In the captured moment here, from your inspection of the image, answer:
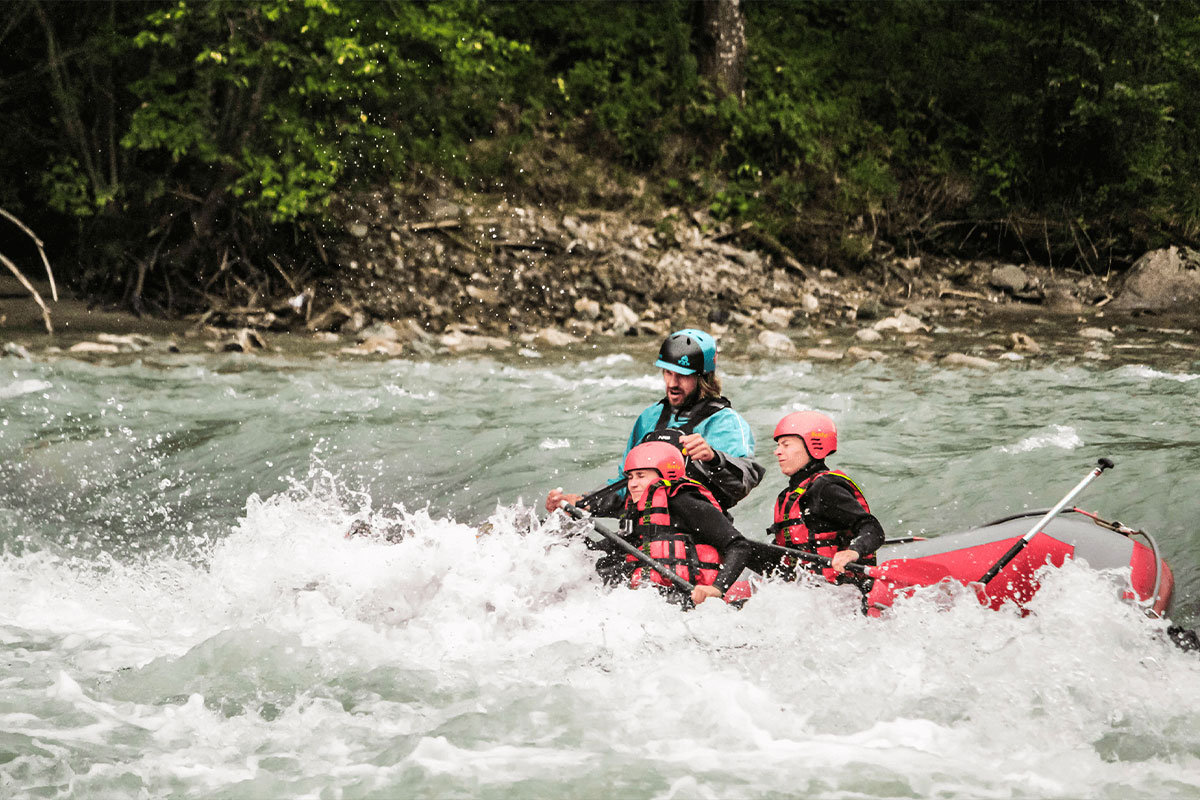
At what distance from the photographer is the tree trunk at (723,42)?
55.2 ft

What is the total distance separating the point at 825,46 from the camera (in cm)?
1828

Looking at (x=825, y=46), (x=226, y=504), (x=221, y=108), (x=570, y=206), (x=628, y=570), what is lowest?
Answer: (x=226, y=504)

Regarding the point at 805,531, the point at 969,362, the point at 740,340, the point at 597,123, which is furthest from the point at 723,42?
the point at 805,531

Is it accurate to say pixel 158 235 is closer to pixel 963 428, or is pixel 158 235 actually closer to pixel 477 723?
pixel 963 428

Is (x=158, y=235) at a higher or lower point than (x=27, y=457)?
higher

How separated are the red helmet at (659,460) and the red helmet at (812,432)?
0.54 metres

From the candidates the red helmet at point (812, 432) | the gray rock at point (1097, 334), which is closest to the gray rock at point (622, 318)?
the gray rock at point (1097, 334)

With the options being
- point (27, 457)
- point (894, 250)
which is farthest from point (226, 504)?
point (894, 250)

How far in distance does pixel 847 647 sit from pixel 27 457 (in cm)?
611

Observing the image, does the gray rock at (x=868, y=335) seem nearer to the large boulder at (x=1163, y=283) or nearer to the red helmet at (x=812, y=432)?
the large boulder at (x=1163, y=283)

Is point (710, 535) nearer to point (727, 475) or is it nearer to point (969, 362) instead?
point (727, 475)

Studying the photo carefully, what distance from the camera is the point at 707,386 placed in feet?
18.7

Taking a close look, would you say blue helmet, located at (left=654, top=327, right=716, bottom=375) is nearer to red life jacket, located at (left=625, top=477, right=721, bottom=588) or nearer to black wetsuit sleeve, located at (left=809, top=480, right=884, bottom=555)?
red life jacket, located at (left=625, top=477, right=721, bottom=588)

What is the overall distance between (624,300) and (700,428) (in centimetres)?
893
